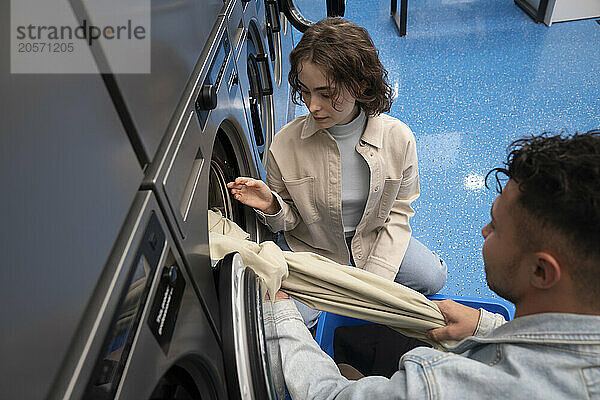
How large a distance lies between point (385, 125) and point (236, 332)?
0.73 meters

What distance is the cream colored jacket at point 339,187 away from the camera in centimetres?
125

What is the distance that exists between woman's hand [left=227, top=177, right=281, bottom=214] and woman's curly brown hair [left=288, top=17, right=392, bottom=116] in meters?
0.28

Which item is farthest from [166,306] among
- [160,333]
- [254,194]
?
[254,194]

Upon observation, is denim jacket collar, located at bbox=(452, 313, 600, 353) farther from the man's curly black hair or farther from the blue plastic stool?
the blue plastic stool

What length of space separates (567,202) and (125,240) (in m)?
0.53

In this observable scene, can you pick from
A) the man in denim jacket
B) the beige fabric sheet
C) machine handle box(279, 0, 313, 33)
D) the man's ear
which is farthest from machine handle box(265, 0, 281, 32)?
the man's ear

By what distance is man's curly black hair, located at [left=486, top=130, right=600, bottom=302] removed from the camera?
0.57m

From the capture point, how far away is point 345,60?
1.11 metres

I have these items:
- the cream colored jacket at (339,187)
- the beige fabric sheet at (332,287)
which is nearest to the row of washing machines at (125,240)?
the beige fabric sheet at (332,287)

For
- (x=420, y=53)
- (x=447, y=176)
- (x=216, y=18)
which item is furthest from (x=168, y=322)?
(x=420, y=53)

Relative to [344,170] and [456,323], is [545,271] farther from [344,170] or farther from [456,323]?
[344,170]

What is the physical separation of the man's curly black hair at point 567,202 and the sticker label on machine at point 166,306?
1.55 feet

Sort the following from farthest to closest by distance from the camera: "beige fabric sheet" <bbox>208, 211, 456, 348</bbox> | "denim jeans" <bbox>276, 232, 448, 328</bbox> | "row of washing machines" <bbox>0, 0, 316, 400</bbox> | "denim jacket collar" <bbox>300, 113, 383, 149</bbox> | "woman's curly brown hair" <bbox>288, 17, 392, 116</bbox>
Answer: "denim jeans" <bbox>276, 232, 448, 328</bbox>, "denim jacket collar" <bbox>300, 113, 383, 149</bbox>, "woman's curly brown hair" <bbox>288, 17, 392, 116</bbox>, "beige fabric sheet" <bbox>208, 211, 456, 348</bbox>, "row of washing machines" <bbox>0, 0, 316, 400</bbox>

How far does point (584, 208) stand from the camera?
0.57m
